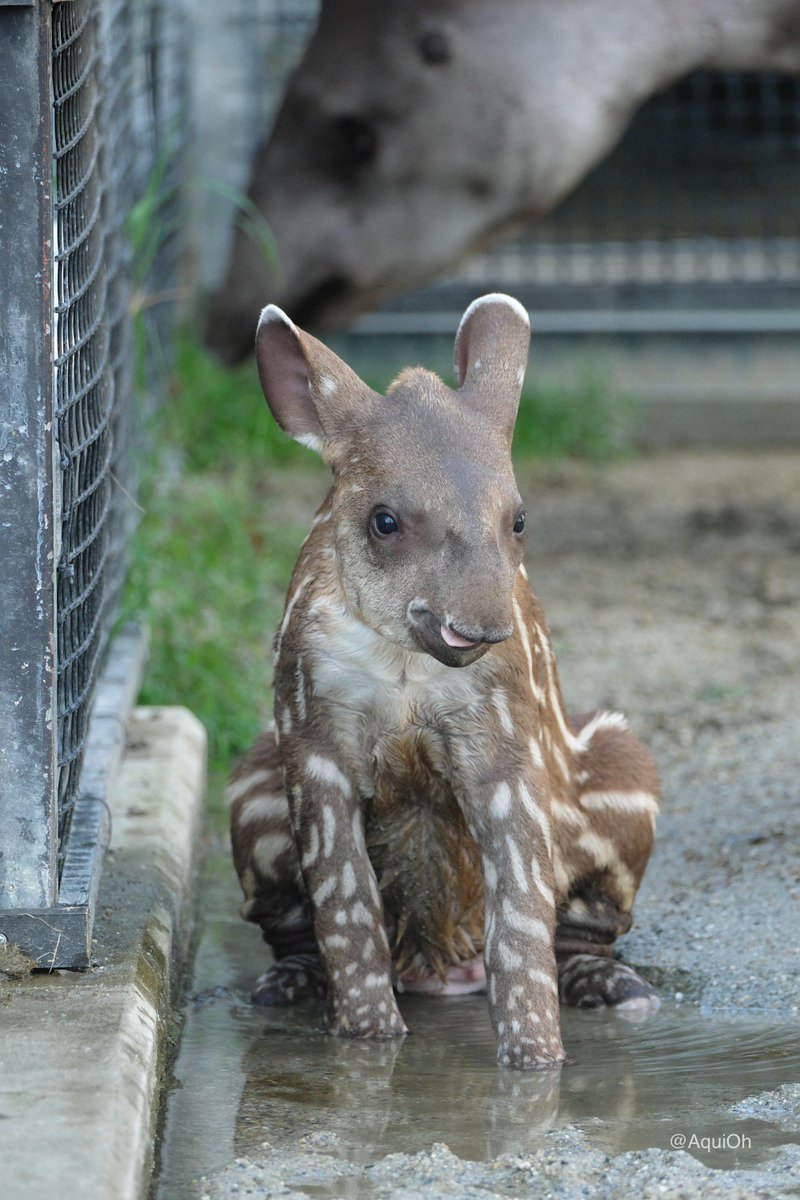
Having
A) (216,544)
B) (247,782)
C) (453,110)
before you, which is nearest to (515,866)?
(247,782)

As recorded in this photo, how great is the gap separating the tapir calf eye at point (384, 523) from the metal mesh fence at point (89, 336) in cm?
61

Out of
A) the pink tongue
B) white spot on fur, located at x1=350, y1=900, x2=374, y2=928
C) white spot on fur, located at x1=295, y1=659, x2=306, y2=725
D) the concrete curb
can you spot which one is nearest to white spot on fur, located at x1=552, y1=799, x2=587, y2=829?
white spot on fur, located at x1=350, y1=900, x2=374, y2=928

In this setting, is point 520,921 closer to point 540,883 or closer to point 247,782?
point 540,883

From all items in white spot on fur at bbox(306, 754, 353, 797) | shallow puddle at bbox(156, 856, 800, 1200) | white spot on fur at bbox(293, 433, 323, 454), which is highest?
white spot on fur at bbox(293, 433, 323, 454)

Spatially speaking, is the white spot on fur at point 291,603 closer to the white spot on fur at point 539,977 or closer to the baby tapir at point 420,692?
the baby tapir at point 420,692

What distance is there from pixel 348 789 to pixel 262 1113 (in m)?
0.60

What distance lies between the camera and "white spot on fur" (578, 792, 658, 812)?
3742 millimetres

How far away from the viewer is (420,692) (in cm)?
330

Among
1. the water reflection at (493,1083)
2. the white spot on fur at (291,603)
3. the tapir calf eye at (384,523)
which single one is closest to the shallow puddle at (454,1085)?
the water reflection at (493,1083)

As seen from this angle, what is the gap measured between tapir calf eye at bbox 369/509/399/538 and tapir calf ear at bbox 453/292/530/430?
0.31 meters

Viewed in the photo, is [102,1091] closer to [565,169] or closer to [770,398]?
[565,169]

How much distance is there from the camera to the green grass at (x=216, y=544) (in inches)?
225

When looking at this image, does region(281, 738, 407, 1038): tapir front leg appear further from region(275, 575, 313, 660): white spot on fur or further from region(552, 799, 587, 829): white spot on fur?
region(552, 799, 587, 829): white spot on fur

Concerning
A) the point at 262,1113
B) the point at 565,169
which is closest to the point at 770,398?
the point at 565,169
